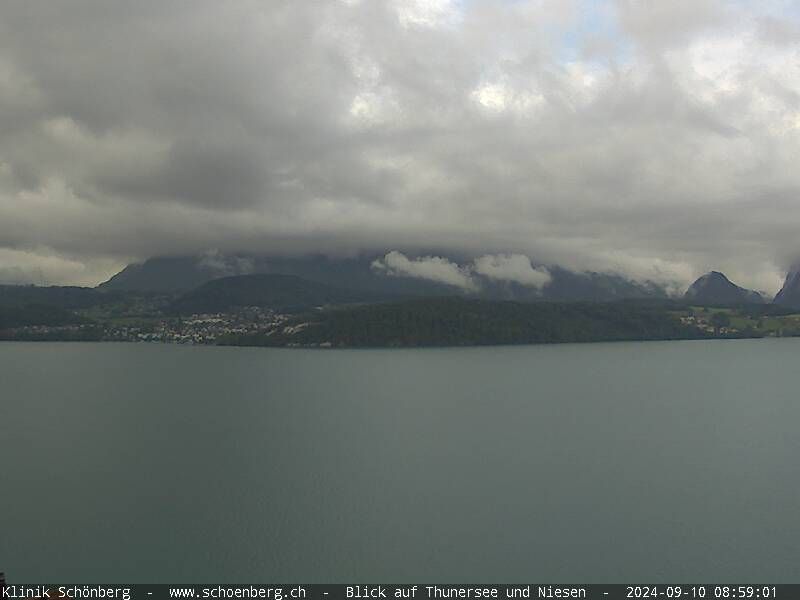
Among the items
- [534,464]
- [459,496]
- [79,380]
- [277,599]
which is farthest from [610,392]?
[79,380]

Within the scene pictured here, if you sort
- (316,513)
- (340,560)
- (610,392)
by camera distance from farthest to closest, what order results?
(610,392) < (316,513) < (340,560)

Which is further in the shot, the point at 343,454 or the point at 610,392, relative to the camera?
the point at 610,392

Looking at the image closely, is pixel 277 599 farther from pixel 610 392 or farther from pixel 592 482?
pixel 610 392

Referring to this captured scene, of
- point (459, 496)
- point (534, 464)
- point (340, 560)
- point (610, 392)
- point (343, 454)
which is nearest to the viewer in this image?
point (340, 560)

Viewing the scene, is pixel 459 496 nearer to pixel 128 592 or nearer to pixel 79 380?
pixel 128 592

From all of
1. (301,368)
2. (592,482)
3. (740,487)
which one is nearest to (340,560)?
(592,482)

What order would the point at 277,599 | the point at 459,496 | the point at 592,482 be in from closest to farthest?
1. the point at 277,599
2. the point at 459,496
3. the point at 592,482
